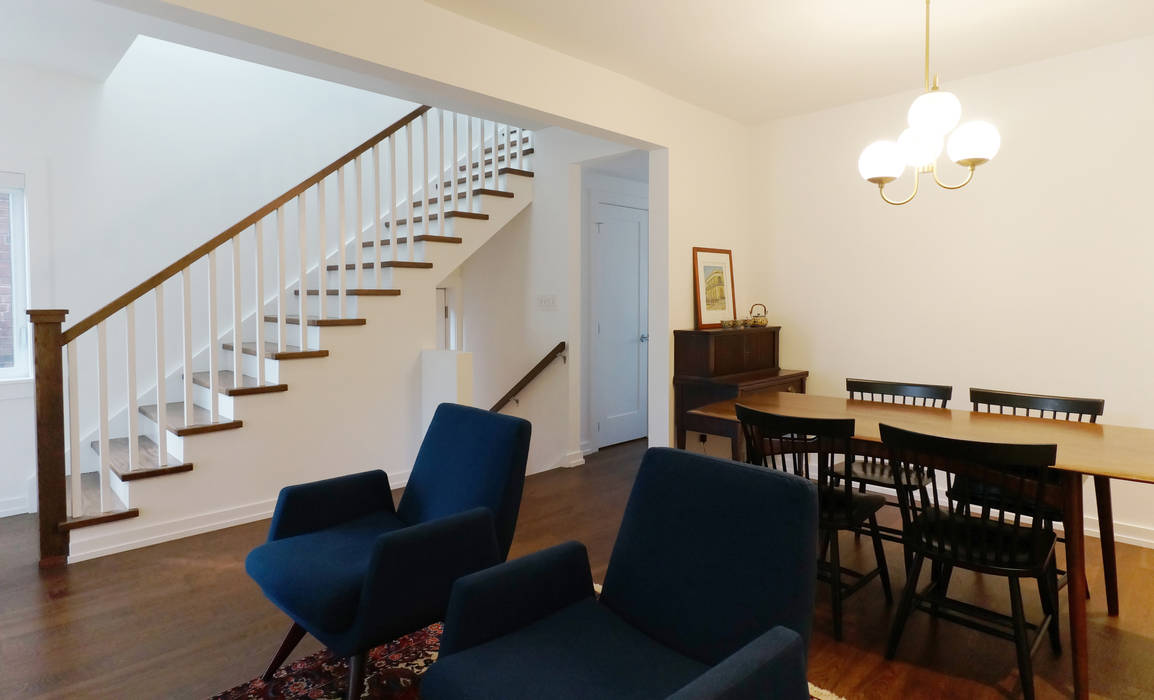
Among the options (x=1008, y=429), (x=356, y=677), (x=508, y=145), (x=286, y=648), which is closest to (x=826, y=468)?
(x=1008, y=429)

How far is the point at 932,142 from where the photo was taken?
250 centimetres

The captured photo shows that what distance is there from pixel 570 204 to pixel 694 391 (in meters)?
1.75

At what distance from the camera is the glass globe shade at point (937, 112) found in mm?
2420

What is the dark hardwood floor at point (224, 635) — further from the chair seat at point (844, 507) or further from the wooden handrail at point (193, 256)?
the wooden handrail at point (193, 256)

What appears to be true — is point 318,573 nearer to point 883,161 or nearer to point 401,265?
point 883,161

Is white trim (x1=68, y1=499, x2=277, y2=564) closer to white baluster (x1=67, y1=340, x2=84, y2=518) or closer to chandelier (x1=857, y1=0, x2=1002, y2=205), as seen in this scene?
white baluster (x1=67, y1=340, x2=84, y2=518)

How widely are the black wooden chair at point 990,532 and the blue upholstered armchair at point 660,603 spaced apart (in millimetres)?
895

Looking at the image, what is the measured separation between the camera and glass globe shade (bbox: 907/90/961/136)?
2420mm

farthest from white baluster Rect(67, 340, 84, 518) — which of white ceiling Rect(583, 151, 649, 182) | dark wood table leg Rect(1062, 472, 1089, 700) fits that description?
dark wood table leg Rect(1062, 472, 1089, 700)

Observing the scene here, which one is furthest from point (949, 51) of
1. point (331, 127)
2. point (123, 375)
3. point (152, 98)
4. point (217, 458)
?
point (123, 375)

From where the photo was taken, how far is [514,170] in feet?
16.5

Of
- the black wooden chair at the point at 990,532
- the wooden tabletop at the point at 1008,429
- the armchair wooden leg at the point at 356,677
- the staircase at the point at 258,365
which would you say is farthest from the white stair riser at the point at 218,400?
the black wooden chair at the point at 990,532

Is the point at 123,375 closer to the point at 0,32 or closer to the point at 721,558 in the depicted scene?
the point at 0,32

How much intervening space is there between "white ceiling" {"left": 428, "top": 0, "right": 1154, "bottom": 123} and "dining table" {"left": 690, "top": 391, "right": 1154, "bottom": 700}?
1.80 m
